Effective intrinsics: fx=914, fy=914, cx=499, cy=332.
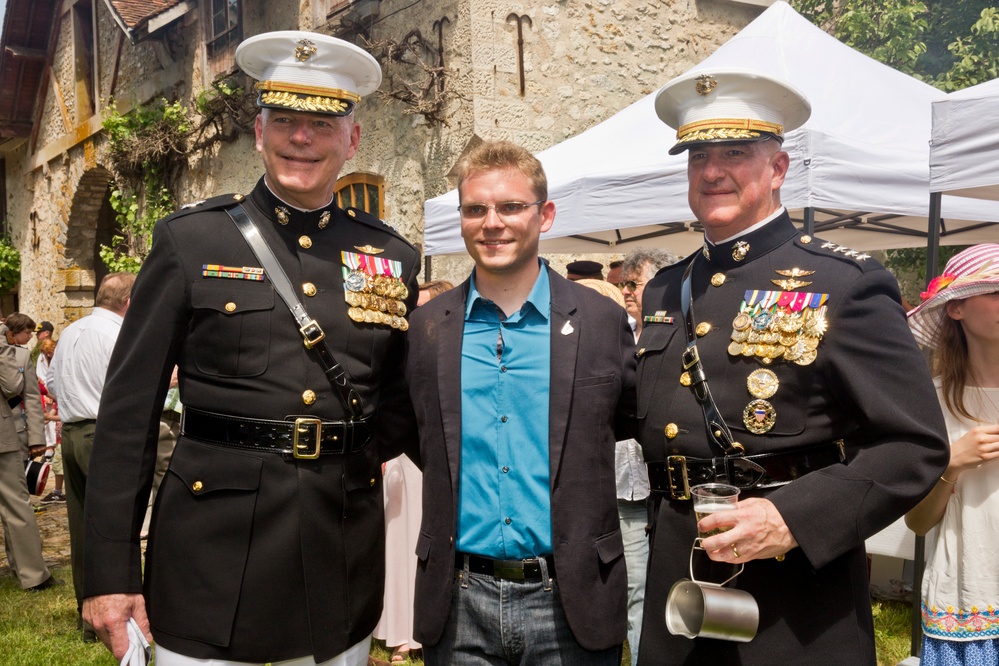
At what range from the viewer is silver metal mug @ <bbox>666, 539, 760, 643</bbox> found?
1.90m

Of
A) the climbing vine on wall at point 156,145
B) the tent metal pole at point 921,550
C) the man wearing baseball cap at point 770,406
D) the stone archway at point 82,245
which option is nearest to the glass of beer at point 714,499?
the man wearing baseball cap at point 770,406

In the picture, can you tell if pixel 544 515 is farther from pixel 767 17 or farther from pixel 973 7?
pixel 973 7

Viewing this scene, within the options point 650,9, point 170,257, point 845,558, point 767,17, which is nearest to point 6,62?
point 650,9

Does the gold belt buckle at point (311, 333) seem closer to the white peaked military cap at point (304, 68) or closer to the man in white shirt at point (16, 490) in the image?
the white peaked military cap at point (304, 68)

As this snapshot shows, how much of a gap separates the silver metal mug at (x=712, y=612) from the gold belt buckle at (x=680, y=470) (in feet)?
0.71

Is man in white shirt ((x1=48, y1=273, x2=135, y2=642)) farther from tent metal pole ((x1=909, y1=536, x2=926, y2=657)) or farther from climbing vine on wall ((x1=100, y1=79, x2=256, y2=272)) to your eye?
climbing vine on wall ((x1=100, y1=79, x2=256, y2=272))

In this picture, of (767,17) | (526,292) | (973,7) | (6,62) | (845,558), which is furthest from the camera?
(6,62)

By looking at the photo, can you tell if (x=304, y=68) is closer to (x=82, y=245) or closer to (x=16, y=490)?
(x=16, y=490)

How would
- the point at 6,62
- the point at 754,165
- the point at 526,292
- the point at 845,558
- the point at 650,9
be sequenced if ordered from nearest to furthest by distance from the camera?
the point at 845,558
the point at 754,165
the point at 526,292
the point at 650,9
the point at 6,62

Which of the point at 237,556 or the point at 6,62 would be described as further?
the point at 6,62

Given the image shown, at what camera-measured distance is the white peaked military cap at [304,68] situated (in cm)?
245

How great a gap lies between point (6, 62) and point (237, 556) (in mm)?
19503

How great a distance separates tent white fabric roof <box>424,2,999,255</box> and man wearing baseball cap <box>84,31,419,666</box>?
268cm

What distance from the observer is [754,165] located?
2252mm
